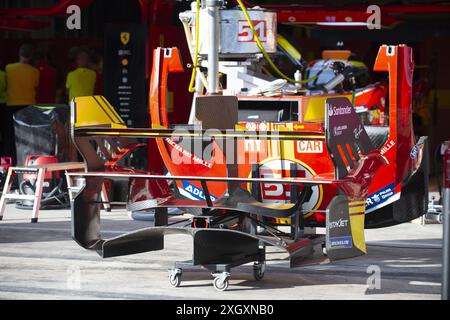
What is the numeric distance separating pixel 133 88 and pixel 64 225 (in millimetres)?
3218

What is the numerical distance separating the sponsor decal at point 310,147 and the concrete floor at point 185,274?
1029mm

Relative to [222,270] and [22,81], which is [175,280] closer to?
[222,270]

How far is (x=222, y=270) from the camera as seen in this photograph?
8.01m

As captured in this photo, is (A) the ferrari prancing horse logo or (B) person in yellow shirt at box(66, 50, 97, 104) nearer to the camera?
(A) the ferrari prancing horse logo

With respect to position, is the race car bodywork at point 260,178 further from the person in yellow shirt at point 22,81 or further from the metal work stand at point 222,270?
the person in yellow shirt at point 22,81

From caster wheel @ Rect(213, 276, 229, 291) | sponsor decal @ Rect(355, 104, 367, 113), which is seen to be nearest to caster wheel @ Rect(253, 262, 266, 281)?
caster wheel @ Rect(213, 276, 229, 291)

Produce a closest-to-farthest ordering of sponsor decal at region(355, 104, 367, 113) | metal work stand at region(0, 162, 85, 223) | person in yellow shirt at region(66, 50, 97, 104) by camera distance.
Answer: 1. metal work stand at region(0, 162, 85, 223)
2. sponsor decal at region(355, 104, 367, 113)
3. person in yellow shirt at region(66, 50, 97, 104)

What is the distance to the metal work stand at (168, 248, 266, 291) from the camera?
8000 mm

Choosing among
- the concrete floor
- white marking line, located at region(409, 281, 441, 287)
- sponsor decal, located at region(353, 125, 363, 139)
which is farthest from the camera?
white marking line, located at region(409, 281, 441, 287)

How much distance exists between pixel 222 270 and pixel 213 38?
294cm

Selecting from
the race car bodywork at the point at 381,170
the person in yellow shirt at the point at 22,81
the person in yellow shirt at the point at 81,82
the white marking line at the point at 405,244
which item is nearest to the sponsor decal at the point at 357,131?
the race car bodywork at the point at 381,170

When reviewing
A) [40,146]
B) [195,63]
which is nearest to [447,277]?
[195,63]

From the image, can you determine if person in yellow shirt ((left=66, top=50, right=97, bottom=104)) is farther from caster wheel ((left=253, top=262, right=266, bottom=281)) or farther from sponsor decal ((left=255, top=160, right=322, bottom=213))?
caster wheel ((left=253, top=262, right=266, bottom=281))

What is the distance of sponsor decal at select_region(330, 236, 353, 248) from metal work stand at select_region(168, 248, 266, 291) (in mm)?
906
